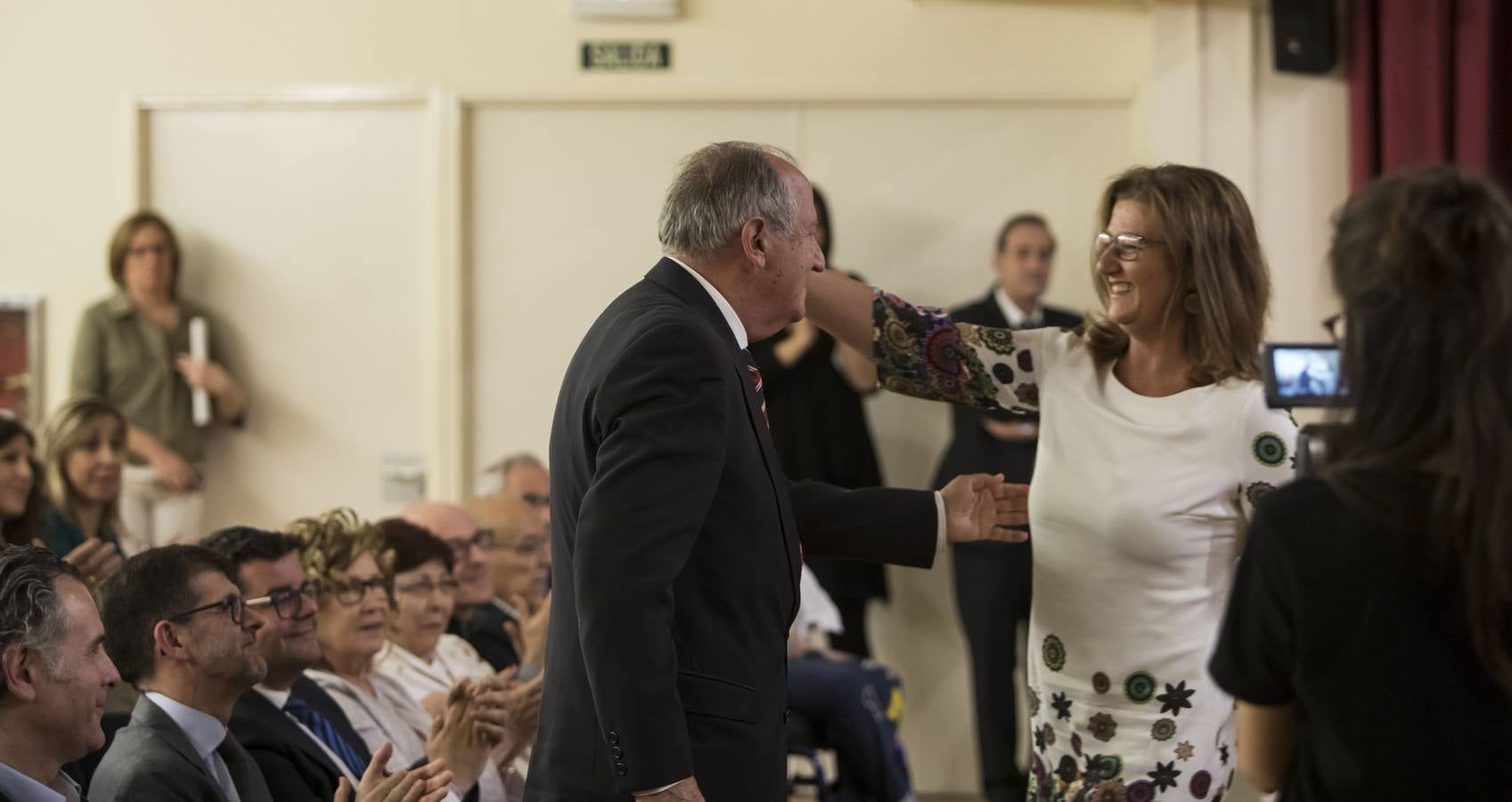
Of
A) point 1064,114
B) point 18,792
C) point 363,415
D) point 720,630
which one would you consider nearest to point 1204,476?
point 720,630

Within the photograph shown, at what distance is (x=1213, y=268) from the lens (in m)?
2.20

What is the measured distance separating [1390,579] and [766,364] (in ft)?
12.8

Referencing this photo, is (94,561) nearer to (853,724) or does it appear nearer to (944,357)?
(944,357)

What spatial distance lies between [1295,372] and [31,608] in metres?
1.58

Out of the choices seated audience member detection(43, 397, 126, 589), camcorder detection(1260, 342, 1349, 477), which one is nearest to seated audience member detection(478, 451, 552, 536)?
seated audience member detection(43, 397, 126, 589)

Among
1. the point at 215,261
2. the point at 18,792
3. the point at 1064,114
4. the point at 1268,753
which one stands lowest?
the point at 18,792

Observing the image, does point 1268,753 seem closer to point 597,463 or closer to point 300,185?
point 597,463

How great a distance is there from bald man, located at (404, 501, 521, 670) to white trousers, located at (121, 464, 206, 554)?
1757 millimetres

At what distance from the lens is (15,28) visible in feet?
18.5

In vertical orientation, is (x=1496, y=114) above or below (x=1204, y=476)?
above

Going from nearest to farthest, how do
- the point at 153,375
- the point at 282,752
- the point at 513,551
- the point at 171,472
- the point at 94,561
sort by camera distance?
1. the point at 282,752
2. the point at 94,561
3. the point at 513,551
4. the point at 171,472
5. the point at 153,375

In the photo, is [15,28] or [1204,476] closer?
[1204,476]

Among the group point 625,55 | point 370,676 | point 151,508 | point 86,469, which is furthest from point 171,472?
point 370,676

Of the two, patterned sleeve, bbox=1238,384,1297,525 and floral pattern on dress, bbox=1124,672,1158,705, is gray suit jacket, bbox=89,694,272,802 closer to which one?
floral pattern on dress, bbox=1124,672,1158,705
